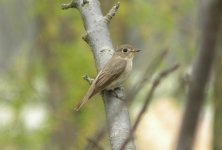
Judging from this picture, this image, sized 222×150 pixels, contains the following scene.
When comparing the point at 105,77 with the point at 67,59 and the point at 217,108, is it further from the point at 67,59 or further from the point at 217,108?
the point at 67,59

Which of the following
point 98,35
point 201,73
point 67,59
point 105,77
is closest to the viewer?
point 201,73

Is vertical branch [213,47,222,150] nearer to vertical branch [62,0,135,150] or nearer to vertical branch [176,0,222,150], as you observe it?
vertical branch [62,0,135,150]

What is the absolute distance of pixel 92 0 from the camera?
2.45 meters

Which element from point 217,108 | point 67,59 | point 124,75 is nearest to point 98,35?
point 124,75

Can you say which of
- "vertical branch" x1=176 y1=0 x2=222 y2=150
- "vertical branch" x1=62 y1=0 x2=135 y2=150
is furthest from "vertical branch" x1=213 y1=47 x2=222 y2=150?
"vertical branch" x1=176 y1=0 x2=222 y2=150

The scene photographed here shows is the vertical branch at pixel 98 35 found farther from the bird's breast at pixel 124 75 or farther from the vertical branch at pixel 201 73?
the vertical branch at pixel 201 73

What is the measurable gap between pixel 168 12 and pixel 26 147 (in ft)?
11.4

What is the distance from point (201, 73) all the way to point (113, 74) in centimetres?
281

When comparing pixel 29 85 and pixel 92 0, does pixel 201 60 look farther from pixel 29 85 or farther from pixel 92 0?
pixel 29 85

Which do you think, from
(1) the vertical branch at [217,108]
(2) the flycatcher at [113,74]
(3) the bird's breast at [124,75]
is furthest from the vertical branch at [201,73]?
(1) the vertical branch at [217,108]

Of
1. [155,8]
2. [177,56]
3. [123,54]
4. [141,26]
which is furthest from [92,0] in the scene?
[141,26]

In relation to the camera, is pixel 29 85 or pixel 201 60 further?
pixel 29 85

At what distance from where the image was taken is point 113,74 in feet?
12.2

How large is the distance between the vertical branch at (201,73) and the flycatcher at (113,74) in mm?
1921
